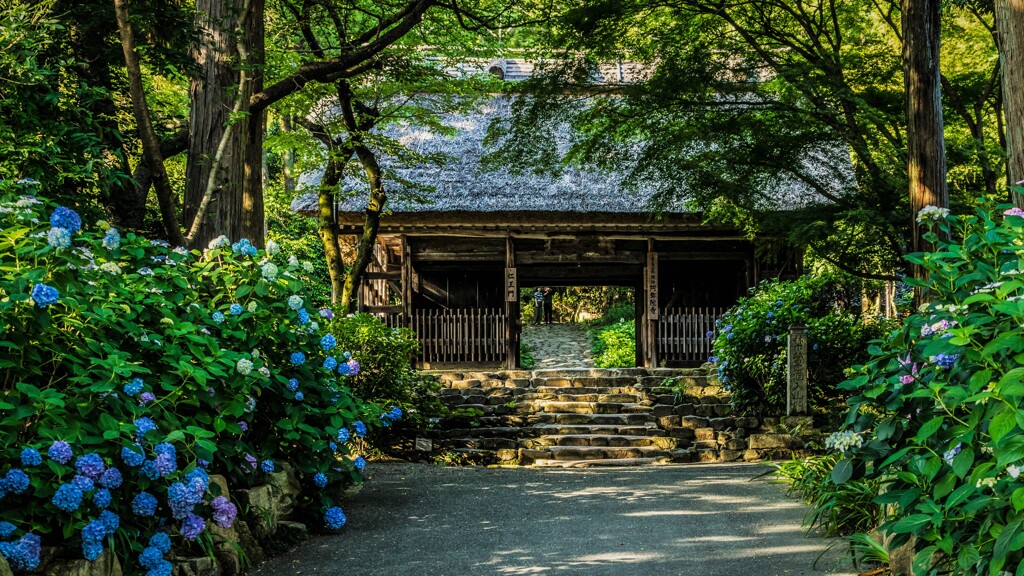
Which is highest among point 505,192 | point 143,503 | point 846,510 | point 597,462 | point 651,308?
point 505,192

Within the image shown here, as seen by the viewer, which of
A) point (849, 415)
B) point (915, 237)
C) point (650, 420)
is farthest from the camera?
point (650, 420)

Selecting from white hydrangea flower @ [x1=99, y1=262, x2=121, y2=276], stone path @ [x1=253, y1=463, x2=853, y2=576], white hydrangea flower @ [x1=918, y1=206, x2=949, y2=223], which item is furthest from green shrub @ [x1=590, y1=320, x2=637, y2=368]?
white hydrangea flower @ [x1=99, y1=262, x2=121, y2=276]

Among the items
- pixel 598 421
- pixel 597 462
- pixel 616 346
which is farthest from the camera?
pixel 616 346

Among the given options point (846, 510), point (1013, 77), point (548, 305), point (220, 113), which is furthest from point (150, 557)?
point (548, 305)

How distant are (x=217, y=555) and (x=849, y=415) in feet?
10.1

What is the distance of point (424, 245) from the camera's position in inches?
596

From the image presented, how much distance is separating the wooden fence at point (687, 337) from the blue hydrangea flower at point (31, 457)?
1227 centimetres

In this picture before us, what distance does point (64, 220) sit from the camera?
3.47 meters

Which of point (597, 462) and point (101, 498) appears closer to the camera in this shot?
point (101, 498)

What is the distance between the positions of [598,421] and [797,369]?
295cm

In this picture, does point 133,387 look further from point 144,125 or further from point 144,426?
point 144,125

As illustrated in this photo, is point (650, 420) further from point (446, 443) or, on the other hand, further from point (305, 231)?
point (305, 231)

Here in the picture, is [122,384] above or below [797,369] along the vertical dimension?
above

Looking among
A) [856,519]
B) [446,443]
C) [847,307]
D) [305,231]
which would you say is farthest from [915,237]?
[305,231]
